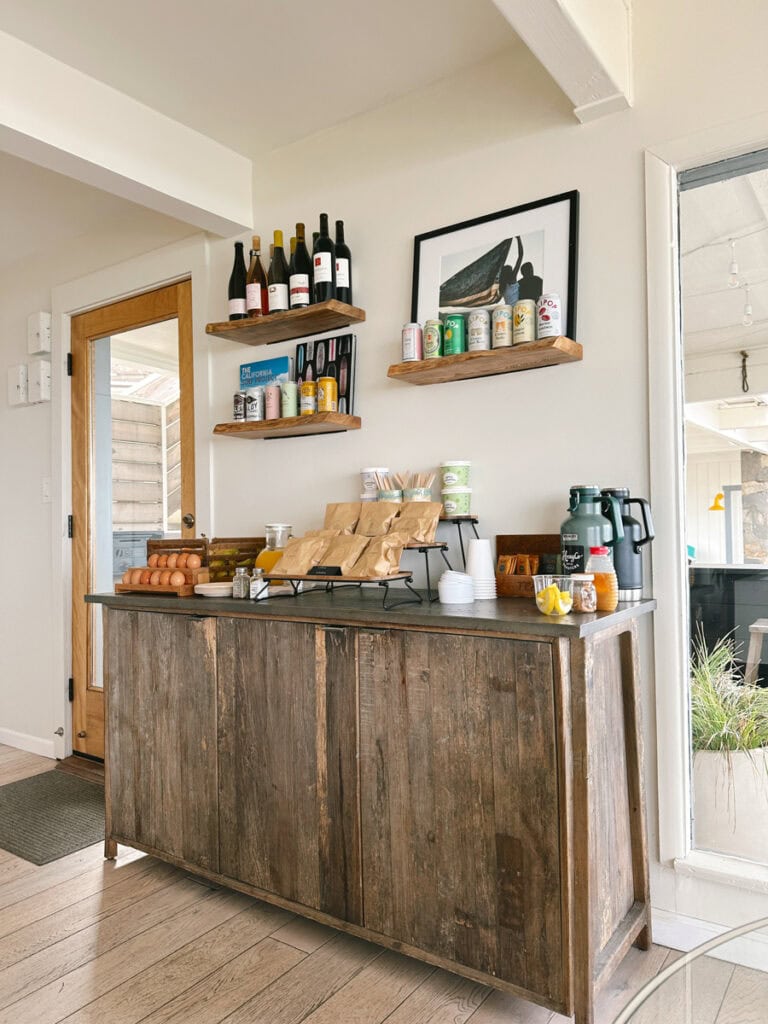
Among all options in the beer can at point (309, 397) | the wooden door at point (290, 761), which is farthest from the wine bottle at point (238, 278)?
the wooden door at point (290, 761)

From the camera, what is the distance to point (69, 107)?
7.83 ft

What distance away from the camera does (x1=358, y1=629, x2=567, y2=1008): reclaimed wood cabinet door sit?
160cm

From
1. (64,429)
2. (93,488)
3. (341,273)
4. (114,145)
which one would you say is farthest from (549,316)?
(64,429)

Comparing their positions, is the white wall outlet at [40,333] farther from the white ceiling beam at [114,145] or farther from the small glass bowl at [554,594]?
the small glass bowl at [554,594]

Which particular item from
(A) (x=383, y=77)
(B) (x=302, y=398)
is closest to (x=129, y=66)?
(A) (x=383, y=77)

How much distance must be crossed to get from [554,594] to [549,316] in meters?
0.82

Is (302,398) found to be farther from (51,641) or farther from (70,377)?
(51,641)

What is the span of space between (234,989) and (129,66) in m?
2.72

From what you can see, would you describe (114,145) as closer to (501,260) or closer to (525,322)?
(501,260)

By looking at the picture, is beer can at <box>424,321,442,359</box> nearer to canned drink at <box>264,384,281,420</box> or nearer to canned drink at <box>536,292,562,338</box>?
canned drink at <box>536,292,562,338</box>

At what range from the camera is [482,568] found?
2.13 m

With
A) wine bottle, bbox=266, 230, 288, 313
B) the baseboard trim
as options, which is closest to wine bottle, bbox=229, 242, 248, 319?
wine bottle, bbox=266, 230, 288, 313

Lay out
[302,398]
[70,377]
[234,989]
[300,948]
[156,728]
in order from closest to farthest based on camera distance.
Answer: [234,989]
[300,948]
[156,728]
[302,398]
[70,377]

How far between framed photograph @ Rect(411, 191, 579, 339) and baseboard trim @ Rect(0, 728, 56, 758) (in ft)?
9.47
